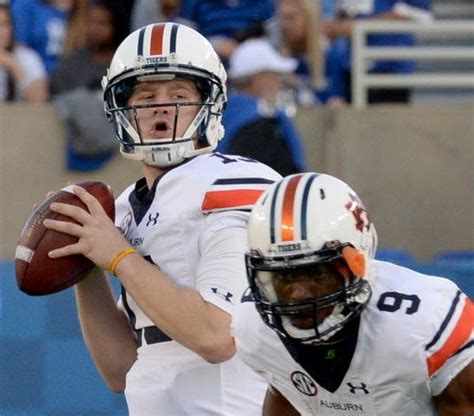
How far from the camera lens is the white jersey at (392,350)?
2496mm

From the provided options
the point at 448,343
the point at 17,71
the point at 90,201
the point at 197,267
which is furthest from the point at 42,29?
the point at 448,343

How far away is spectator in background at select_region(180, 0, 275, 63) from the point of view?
21.5 feet

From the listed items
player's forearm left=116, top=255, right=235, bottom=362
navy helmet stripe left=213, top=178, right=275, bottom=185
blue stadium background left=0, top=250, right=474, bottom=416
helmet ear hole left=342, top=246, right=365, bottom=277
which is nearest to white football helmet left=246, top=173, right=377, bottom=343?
helmet ear hole left=342, top=246, right=365, bottom=277

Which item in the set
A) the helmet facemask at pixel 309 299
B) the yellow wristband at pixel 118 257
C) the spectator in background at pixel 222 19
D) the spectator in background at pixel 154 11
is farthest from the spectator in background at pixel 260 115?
the helmet facemask at pixel 309 299

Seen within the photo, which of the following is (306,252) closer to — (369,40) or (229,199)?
(229,199)

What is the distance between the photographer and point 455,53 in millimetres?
6910

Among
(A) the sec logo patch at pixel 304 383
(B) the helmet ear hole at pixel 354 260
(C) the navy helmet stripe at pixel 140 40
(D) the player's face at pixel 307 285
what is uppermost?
(C) the navy helmet stripe at pixel 140 40

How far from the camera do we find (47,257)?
2.88m

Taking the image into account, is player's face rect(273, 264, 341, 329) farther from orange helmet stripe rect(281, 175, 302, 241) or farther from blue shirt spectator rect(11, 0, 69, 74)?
blue shirt spectator rect(11, 0, 69, 74)

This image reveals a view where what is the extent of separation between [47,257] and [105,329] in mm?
328

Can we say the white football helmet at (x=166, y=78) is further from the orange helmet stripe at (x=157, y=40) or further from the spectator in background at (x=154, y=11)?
the spectator in background at (x=154, y=11)

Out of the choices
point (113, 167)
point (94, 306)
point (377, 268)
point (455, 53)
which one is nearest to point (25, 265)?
point (94, 306)

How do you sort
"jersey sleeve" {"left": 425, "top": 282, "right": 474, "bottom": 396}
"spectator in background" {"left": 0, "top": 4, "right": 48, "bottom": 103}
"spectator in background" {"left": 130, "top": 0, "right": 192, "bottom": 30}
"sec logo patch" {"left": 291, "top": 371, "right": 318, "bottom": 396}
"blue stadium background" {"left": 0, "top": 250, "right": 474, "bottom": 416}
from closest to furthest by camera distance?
"jersey sleeve" {"left": 425, "top": 282, "right": 474, "bottom": 396}, "sec logo patch" {"left": 291, "top": 371, "right": 318, "bottom": 396}, "blue stadium background" {"left": 0, "top": 250, "right": 474, "bottom": 416}, "spectator in background" {"left": 0, "top": 4, "right": 48, "bottom": 103}, "spectator in background" {"left": 130, "top": 0, "right": 192, "bottom": 30}

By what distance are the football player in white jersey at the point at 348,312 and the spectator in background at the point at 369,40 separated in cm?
416
